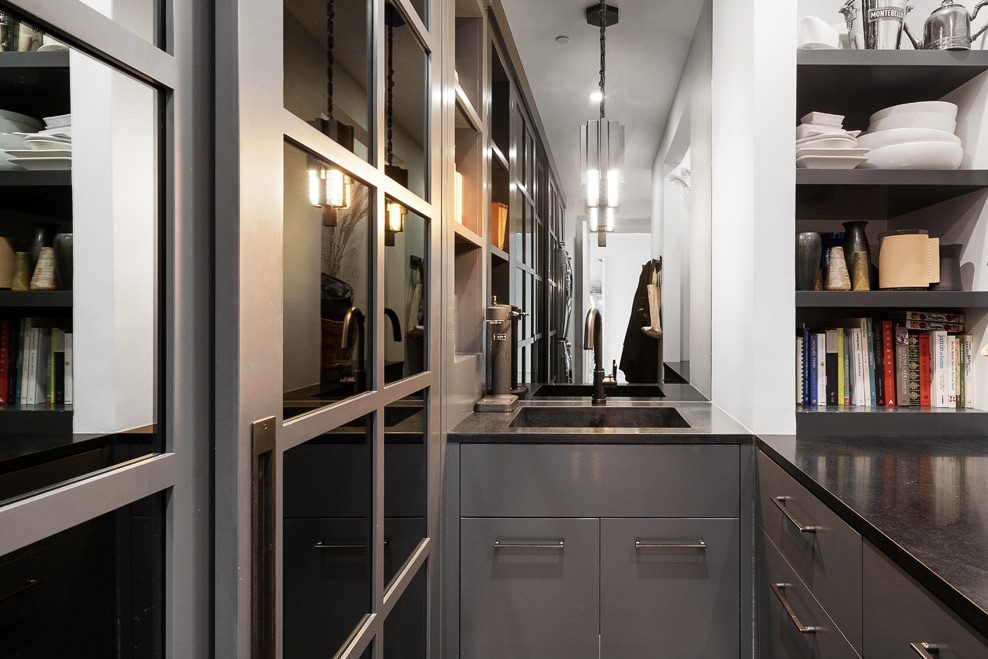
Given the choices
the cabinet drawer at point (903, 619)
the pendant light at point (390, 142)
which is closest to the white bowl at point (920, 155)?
the cabinet drawer at point (903, 619)

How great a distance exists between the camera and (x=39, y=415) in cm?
47

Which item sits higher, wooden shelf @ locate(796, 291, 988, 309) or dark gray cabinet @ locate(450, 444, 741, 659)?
wooden shelf @ locate(796, 291, 988, 309)

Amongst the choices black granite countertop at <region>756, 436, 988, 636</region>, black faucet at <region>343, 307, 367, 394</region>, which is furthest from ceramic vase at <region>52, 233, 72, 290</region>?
black granite countertop at <region>756, 436, 988, 636</region>

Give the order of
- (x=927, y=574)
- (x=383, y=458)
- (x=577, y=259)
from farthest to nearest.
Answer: (x=577, y=259)
(x=383, y=458)
(x=927, y=574)

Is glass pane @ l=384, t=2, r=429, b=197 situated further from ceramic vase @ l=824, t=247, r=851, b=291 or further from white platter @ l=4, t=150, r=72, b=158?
ceramic vase @ l=824, t=247, r=851, b=291

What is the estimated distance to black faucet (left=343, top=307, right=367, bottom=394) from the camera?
1043 millimetres

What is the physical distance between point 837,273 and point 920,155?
0.38 metres

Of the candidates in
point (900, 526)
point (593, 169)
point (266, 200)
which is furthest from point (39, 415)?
point (593, 169)

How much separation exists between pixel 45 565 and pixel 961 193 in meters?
2.28

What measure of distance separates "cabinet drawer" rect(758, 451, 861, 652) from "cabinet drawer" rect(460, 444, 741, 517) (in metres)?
0.15

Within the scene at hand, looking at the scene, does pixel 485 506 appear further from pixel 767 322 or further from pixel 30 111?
pixel 30 111

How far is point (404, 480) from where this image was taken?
1409mm

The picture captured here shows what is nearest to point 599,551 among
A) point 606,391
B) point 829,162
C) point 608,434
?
point 608,434

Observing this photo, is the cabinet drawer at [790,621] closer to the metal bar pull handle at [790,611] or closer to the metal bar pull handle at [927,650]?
the metal bar pull handle at [790,611]
